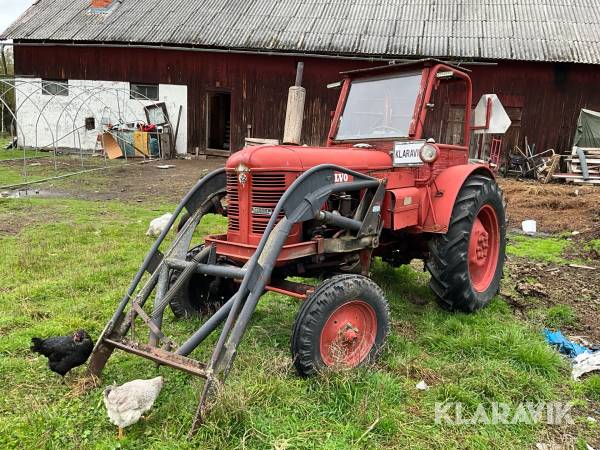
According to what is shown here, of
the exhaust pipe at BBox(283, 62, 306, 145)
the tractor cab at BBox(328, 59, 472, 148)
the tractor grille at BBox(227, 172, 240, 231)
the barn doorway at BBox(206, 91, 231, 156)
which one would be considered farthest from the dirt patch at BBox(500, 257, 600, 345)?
the barn doorway at BBox(206, 91, 231, 156)

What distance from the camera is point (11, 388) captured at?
307 centimetres

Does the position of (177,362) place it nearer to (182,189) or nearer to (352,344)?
(352,344)

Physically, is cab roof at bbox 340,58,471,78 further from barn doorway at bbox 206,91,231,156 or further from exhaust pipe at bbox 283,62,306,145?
barn doorway at bbox 206,91,231,156

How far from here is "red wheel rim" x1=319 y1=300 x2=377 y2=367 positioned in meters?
3.23

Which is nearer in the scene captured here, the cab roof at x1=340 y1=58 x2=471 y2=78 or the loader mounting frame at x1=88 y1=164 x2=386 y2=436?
the loader mounting frame at x1=88 y1=164 x2=386 y2=436

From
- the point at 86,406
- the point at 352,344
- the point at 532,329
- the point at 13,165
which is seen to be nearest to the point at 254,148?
the point at 352,344

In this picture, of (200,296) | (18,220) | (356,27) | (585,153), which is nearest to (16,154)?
(18,220)

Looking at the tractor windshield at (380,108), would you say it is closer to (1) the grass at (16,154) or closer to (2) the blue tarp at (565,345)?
(2) the blue tarp at (565,345)

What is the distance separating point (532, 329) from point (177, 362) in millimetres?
3045

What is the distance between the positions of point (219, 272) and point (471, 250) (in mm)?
2477

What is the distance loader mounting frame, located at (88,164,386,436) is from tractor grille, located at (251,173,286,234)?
0.15m

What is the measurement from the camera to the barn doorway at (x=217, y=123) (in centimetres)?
1833

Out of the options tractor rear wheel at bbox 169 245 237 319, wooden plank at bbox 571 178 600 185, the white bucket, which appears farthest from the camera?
wooden plank at bbox 571 178 600 185

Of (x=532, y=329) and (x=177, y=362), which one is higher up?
(x=177, y=362)
